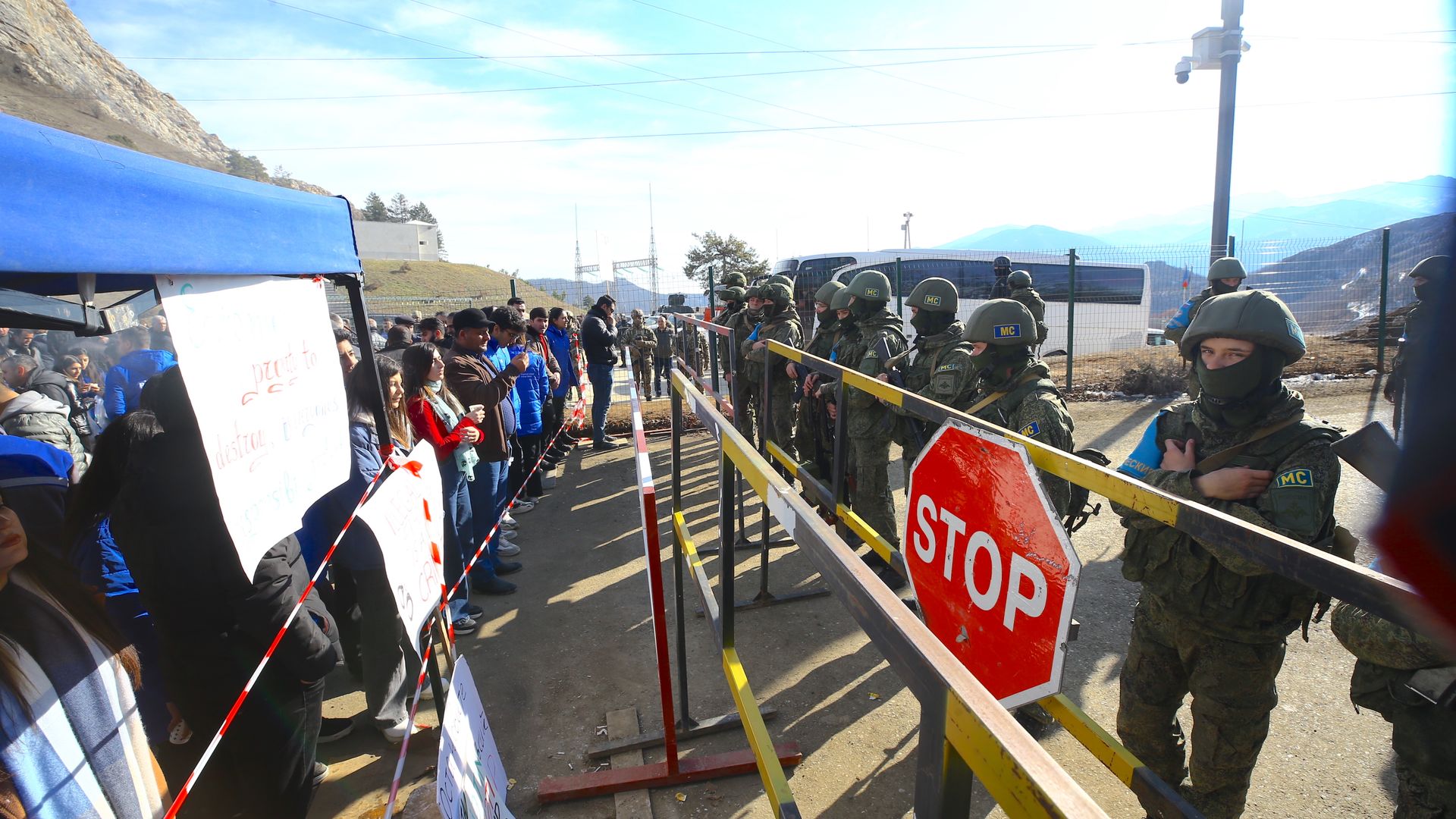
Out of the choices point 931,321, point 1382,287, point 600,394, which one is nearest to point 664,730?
point 931,321

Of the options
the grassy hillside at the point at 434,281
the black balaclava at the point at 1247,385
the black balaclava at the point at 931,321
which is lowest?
the black balaclava at the point at 1247,385

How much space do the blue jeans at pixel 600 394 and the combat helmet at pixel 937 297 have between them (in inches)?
180

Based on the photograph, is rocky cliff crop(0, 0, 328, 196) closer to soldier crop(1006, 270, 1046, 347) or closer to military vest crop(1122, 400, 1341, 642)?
soldier crop(1006, 270, 1046, 347)

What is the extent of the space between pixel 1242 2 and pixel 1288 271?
4364mm

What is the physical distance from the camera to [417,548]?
2.33 metres

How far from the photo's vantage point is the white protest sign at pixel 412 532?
6.72 ft

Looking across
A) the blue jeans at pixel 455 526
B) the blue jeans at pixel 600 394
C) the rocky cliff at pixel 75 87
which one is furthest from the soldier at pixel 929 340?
the rocky cliff at pixel 75 87

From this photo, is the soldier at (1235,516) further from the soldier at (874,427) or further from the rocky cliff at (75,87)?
the rocky cliff at (75,87)

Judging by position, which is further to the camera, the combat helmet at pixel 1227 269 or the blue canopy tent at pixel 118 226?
the combat helmet at pixel 1227 269

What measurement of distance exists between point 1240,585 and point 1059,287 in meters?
10.9

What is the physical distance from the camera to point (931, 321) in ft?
14.6

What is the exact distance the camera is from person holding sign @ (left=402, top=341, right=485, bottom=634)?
381 cm

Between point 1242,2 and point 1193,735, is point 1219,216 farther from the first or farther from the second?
point 1193,735

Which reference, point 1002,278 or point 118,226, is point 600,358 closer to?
point 1002,278
